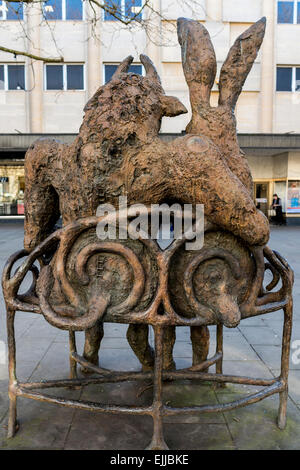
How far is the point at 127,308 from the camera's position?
218cm

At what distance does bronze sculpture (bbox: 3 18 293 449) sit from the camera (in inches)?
84.1

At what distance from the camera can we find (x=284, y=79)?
16.7 meters

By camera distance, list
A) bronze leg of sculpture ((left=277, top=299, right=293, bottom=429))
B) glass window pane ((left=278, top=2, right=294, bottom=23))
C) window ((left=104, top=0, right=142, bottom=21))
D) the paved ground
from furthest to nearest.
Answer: glass window pane ((left=278, top=2, right=294, bottom=23)) → window ((left=104, top=0, right=142, bottom=21)) → bronze leg of sculpture ((left=277, top=299, right=293, bottom=429)) → the paved ground

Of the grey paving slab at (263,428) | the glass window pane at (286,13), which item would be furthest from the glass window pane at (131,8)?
the grey paving slab at (263,428)

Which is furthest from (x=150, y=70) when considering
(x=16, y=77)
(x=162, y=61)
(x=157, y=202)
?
(x=16, y=77)

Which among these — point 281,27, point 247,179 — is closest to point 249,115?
point 281,27

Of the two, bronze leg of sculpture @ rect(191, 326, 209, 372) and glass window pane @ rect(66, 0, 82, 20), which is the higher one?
glass window pane @ rect(66, 0, 82, 20)

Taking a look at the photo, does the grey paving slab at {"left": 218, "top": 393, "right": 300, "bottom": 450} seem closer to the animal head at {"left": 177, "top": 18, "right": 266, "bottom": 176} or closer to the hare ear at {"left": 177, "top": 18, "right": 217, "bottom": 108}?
the animal head at {"left": 177, "top": 18, "right": 266, "bottom": 176}

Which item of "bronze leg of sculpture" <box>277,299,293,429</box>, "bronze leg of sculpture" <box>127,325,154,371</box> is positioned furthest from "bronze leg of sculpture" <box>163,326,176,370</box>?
"bronze leg of sculpture" <box>277,299,293,429</box>

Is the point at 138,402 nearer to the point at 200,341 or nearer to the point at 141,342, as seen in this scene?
the point at 141,342

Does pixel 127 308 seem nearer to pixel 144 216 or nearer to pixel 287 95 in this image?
pixel 144 216

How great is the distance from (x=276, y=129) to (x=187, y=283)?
15951 mm

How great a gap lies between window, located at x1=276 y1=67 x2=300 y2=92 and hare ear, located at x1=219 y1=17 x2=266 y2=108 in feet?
51.9

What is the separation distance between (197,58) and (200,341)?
194 centimetres
